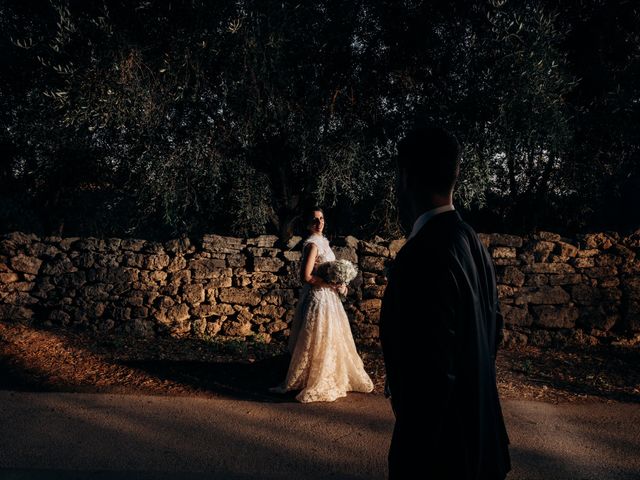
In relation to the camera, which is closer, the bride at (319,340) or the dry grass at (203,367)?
the bride at (319,340)

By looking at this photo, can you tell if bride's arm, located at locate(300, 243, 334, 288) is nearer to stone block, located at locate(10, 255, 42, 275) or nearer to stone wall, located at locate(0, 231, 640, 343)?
stone wall, located at locate(0, 231, 640, 343)

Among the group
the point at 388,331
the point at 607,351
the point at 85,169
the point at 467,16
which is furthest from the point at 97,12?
the point at 607,351

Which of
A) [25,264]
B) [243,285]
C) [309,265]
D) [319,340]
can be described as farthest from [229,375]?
[25,264]

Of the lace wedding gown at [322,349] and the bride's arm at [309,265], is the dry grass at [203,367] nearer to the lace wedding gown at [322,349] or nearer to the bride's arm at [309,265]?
the lace wedding gown at [322,349]

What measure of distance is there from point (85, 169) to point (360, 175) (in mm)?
5907

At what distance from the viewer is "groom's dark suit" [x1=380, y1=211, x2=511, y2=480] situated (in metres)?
Answer: 1.82

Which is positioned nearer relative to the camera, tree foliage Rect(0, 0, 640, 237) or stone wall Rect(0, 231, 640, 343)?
tree foliage Rect(0, 0, 640, 237)

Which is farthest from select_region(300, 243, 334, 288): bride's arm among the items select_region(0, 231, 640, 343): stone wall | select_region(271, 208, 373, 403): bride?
select_region(0, 231, 640, 343): stone wall

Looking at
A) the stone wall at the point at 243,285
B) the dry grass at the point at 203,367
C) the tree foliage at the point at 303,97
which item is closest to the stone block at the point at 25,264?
the stone wall at the point at 243,285

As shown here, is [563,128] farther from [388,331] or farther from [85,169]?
[85,169]

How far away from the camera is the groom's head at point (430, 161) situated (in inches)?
82.3

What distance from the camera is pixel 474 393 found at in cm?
192

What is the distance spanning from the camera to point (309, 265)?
6.01m

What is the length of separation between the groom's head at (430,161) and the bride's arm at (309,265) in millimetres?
3915
